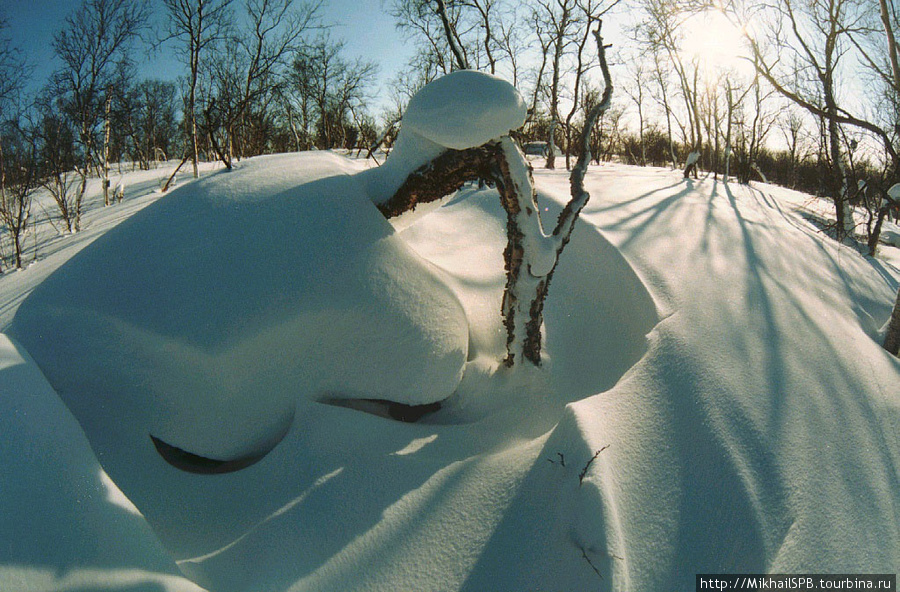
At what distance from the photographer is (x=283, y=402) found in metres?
2.06

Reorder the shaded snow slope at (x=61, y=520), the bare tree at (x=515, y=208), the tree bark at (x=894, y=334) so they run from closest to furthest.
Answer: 1. the shaded snow slope at (x=61, y=520)
2. the bare tree at (x=515, y=208)
3. the tree bark at (x=894, y=334)

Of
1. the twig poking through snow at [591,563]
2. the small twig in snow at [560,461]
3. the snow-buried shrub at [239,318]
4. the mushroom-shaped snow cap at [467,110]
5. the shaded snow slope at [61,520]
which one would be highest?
the mushroom-shaped snow cap at [467,110]

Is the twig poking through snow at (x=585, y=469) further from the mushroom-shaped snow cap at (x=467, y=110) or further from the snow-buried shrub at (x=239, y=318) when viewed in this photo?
the mushroom-shaped snow cap at (x=467, y=110)

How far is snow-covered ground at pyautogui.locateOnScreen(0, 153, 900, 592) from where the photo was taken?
151 cm

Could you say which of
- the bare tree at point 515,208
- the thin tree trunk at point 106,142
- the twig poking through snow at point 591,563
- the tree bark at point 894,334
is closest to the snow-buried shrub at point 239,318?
the bare tree at point 515,208

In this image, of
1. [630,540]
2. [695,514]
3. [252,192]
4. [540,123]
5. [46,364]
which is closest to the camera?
[630,540]

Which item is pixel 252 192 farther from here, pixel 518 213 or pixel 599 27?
pixel 599 27

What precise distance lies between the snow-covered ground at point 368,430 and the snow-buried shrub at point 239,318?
0.01 m

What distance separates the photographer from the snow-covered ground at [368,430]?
151cm

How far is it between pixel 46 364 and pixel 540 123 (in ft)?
67.5

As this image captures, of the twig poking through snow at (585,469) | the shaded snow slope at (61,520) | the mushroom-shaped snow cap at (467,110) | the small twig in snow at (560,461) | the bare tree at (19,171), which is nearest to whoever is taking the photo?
the shaded snow slope at (61,520)

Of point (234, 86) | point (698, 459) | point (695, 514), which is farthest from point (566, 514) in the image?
point (234, 86)

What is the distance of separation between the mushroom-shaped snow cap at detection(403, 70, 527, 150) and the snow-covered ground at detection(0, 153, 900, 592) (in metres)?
0.61

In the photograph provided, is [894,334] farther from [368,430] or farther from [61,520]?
[61,520]
